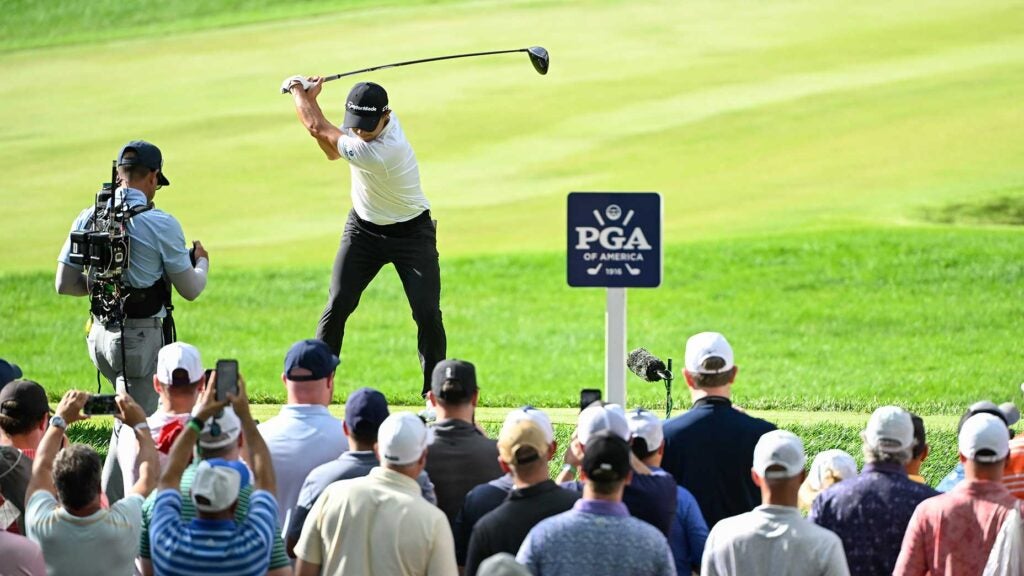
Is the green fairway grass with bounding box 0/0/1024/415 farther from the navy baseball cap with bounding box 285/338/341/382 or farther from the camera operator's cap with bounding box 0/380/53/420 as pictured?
the camera operator's cap with bounding box 0/380/53/420

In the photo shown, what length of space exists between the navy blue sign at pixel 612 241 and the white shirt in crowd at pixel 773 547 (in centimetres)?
260

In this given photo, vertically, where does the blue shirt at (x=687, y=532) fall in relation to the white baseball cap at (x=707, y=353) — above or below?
below

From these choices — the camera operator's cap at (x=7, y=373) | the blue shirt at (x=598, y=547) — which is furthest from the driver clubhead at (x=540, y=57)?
the blue shirt at (x=598, y=547)

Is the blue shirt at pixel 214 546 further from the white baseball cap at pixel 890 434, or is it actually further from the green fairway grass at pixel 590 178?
the green fairway grass at pixel 590 178

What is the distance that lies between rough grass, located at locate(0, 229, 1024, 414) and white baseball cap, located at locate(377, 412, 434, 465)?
10.2 metres

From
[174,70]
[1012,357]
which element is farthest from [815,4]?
[1012,357]

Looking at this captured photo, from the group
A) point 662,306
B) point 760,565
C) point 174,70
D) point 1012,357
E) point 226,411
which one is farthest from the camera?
point 174,70

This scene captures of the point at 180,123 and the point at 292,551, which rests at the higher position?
the point at 180,123

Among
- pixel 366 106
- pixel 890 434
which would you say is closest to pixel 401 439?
pixel 890 434

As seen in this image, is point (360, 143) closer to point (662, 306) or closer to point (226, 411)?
point (226, 411)

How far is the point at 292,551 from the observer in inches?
269

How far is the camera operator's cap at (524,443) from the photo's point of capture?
6457mm

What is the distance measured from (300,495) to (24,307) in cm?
1611

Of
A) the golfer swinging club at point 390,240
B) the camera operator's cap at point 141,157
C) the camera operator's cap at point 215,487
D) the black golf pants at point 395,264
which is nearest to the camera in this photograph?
the camera operator's cap at point 215,487
